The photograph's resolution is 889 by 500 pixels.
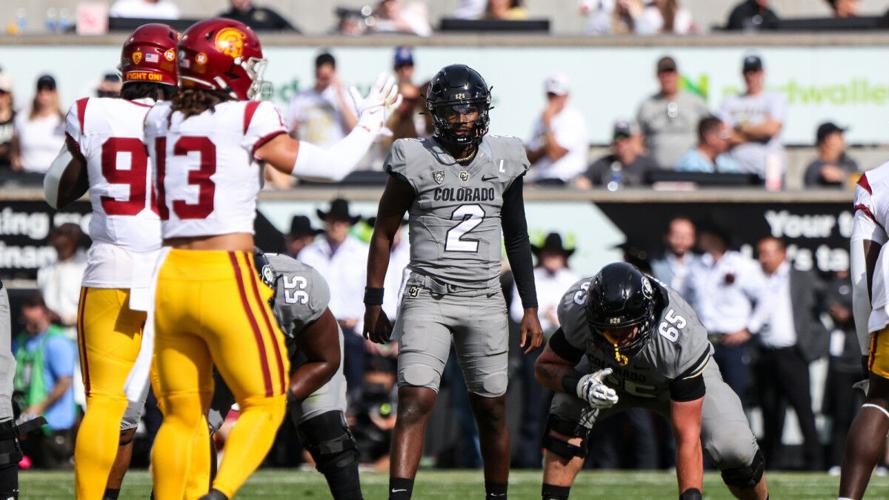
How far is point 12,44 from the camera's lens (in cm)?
1388

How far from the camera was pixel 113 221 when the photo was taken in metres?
6.40

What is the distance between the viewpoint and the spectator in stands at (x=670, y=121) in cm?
1338

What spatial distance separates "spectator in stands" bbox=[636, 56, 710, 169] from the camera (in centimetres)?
1338

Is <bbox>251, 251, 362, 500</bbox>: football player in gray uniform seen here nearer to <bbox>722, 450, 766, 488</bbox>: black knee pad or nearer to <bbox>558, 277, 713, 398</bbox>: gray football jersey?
<bbox>558, 277, 713, 398</bbox>: gray football jersey

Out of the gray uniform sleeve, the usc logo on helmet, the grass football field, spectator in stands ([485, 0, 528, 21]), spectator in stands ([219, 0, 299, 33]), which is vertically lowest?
the grass football field

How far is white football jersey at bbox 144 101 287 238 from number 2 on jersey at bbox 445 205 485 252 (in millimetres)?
1367

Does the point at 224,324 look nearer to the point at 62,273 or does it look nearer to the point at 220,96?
the point at 220,96

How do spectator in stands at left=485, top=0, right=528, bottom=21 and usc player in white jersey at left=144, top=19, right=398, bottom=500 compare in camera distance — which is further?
spectator in stands at left=485, top=0, right=528, bottom=21

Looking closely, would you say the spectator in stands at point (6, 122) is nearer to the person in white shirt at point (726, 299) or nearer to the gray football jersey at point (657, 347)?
the person in white shirt at point (726, 299)

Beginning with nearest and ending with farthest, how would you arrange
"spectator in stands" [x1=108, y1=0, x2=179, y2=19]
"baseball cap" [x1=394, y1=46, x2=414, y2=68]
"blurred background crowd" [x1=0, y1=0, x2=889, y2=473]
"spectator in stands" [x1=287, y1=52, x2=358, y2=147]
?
"blurred background crowd" [x1=0, y1=0, x2=889, y2=473], "baseball cap" [x1=394, y1=46, x2=414, y2=68], "spectator in stands" [x1=287, y1=52, x2=358, y2=147], "spectator in stands" [x1=108, y1=0, x2=179, y2=19]

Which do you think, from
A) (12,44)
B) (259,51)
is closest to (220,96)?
(259,51)

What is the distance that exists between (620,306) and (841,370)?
6.18m

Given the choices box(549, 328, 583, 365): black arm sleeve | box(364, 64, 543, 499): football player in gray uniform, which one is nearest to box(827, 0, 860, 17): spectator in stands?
box(364, 64, 543, 499): football player in gray uniform

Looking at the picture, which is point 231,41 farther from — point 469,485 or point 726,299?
point 726,299
